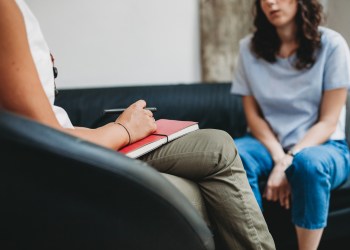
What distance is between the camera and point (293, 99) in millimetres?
1454

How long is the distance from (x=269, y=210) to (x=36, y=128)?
1.00 metres

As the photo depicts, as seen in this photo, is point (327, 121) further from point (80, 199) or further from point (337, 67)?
point (80, 199)

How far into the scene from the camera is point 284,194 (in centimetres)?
127

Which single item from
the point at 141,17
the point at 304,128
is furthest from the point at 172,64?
the point at 304,128

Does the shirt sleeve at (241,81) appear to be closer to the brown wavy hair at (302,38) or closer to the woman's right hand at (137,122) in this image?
the brown wavy hair at (302,38)

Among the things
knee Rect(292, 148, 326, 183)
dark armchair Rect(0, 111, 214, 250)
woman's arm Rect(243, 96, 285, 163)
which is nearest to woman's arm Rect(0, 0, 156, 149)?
dark armchair Rect(0, 111, 214, 250)

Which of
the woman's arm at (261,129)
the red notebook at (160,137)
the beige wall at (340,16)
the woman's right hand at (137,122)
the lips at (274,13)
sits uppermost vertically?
the lips at (274,13)

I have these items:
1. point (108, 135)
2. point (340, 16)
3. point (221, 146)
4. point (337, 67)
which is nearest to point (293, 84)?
point (337, 67)

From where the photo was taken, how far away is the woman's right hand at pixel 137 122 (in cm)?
90

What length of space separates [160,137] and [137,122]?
2.8 inches

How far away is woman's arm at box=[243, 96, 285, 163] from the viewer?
1431 millimetres

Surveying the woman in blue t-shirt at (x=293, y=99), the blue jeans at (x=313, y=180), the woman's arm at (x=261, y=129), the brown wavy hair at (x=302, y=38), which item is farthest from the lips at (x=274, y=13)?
the blue jeans at (x=313, y=180)

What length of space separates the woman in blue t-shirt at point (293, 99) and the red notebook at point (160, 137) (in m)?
0.42

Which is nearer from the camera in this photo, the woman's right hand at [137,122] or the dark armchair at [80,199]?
the dark armchair at [80,199]
